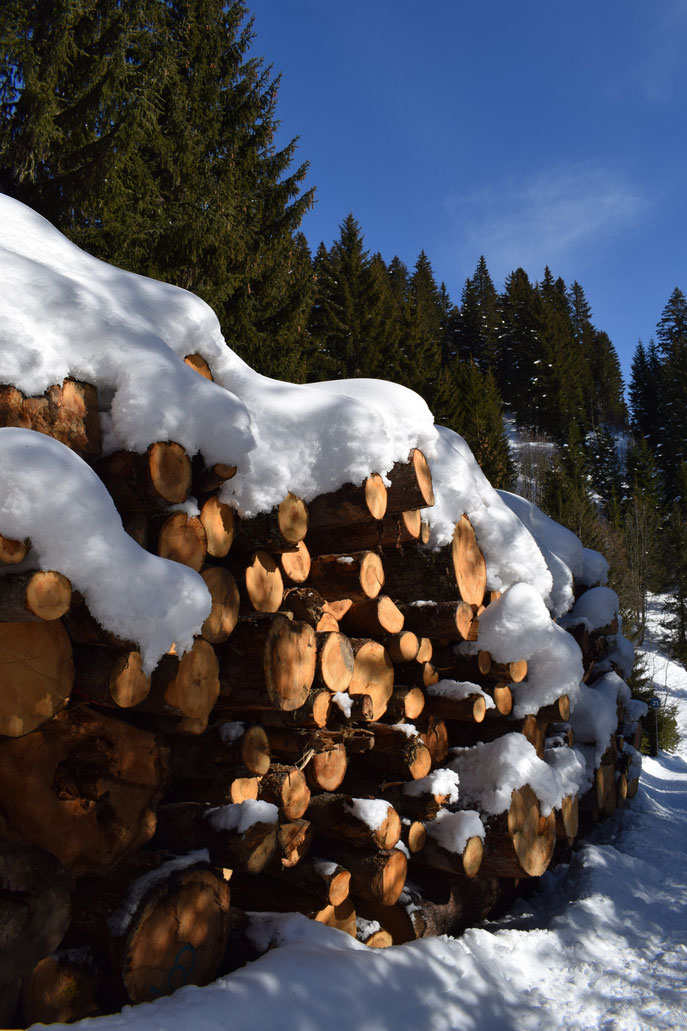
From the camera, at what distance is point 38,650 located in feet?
6.15

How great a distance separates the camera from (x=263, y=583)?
2787 millimetres

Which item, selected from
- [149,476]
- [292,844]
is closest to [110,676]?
[149,476]

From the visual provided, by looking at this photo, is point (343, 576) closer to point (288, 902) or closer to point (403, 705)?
point (403, 705)

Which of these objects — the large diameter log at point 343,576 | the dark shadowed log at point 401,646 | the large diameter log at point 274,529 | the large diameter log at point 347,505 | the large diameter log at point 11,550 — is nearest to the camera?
the large diameter log at point 11,550

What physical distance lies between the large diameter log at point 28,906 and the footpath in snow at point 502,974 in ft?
0.90

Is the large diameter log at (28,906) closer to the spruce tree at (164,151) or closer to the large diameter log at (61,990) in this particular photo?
the large diameter log at (61,990)


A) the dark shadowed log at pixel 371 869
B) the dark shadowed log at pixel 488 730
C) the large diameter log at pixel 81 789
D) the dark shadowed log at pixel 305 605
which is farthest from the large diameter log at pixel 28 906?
the dark shadowed log at pixel 488 730

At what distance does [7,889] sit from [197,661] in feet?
2.72

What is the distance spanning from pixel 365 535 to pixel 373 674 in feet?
2.63

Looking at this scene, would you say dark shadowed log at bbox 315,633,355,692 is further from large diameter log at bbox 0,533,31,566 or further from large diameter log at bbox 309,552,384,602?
large diameter log at bbox 0,533,31,566

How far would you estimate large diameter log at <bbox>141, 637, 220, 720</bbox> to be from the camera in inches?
85.4

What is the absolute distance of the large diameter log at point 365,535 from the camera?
10.1ft

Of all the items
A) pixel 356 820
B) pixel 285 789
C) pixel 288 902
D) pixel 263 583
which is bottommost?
pixel 288 902

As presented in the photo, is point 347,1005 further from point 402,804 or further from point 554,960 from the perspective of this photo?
point 554,960
